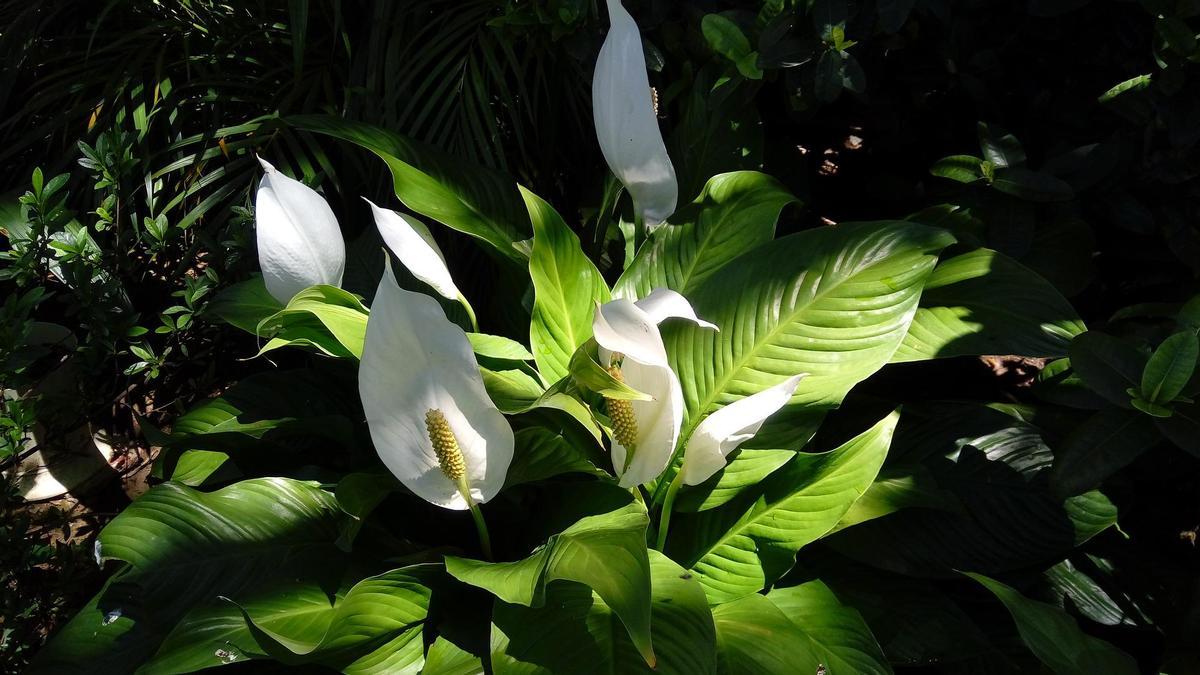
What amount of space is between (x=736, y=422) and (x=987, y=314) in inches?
25.4

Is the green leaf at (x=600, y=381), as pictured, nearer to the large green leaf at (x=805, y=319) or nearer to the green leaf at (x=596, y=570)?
the green leaf at (x=596, y=570)

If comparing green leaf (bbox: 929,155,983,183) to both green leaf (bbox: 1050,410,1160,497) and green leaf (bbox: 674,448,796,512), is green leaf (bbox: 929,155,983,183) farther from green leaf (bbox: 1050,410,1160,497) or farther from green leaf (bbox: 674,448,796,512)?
green leaf (bbox: 674,448,796,512)

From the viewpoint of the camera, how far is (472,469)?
109cm

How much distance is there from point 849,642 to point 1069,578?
1.67ft

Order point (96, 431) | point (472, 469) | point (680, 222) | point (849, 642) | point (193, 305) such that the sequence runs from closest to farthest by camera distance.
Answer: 1. point (472, 469)
2. point (849, 642)
3. point (680, 222)
4. point (193, 305)
5. point (96, 431)

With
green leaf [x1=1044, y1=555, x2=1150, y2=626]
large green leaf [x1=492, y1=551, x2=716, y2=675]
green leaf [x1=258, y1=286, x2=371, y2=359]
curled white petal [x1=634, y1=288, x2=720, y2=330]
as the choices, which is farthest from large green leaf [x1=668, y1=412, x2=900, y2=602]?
→ green leaf [x1=258, y1=286, x2=371, y2=359]

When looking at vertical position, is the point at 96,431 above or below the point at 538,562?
below

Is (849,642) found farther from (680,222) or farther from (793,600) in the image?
(680,222)

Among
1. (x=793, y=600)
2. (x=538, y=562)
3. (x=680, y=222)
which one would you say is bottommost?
(x=793, y=600)

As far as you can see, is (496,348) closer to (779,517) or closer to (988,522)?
(779,517)

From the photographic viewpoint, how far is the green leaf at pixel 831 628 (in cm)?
125

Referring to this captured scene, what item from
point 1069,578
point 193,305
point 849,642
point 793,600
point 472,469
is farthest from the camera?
point 193,305

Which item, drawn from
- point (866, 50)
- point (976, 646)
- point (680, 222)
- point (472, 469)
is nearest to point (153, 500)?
point (472, 469)

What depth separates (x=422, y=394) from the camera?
1002 millimetres
